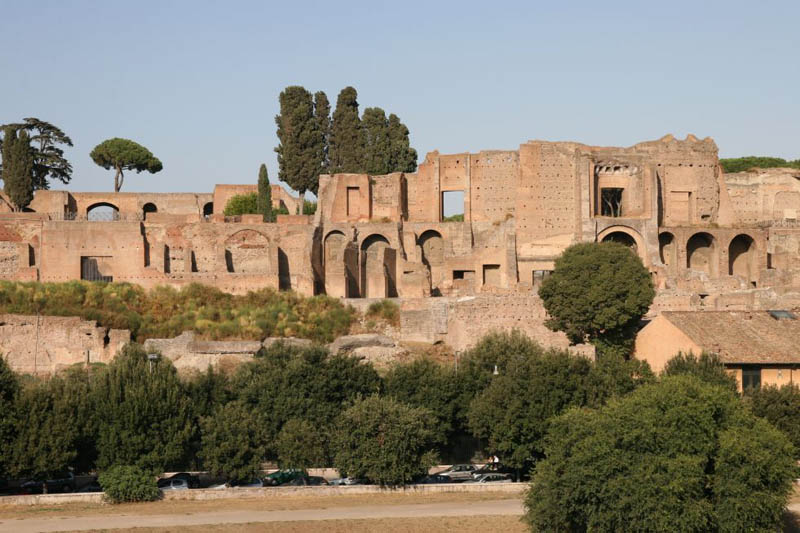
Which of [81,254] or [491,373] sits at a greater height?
[81,254]

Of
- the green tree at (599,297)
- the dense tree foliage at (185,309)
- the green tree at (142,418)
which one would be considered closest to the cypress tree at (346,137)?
the dense tree foliage at (185,309)

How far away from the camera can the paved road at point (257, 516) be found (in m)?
27.1

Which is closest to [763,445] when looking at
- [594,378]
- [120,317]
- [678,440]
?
[678,440]

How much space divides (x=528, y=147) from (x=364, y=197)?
6.47 m

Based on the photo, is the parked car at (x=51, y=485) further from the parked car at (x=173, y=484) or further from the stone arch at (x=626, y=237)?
the stone arch at (x=626, y=237)

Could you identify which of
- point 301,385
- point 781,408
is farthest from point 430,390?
point 781,408

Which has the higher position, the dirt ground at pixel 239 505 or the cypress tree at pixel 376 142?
the cypress tree at pixel 376 142

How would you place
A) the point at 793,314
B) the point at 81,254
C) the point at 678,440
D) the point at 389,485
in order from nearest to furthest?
the point at 678,440
the point at 389,485
the point at 793,314
the point at 81,254

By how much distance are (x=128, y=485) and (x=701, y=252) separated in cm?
2768

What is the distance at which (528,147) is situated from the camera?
48.9 metres

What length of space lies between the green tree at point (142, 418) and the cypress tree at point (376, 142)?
2143cm

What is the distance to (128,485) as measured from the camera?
97.4 ft

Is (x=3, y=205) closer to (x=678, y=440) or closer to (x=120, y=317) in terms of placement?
(x=120, y=317)

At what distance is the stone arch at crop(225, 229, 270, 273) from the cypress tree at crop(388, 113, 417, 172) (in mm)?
8639
